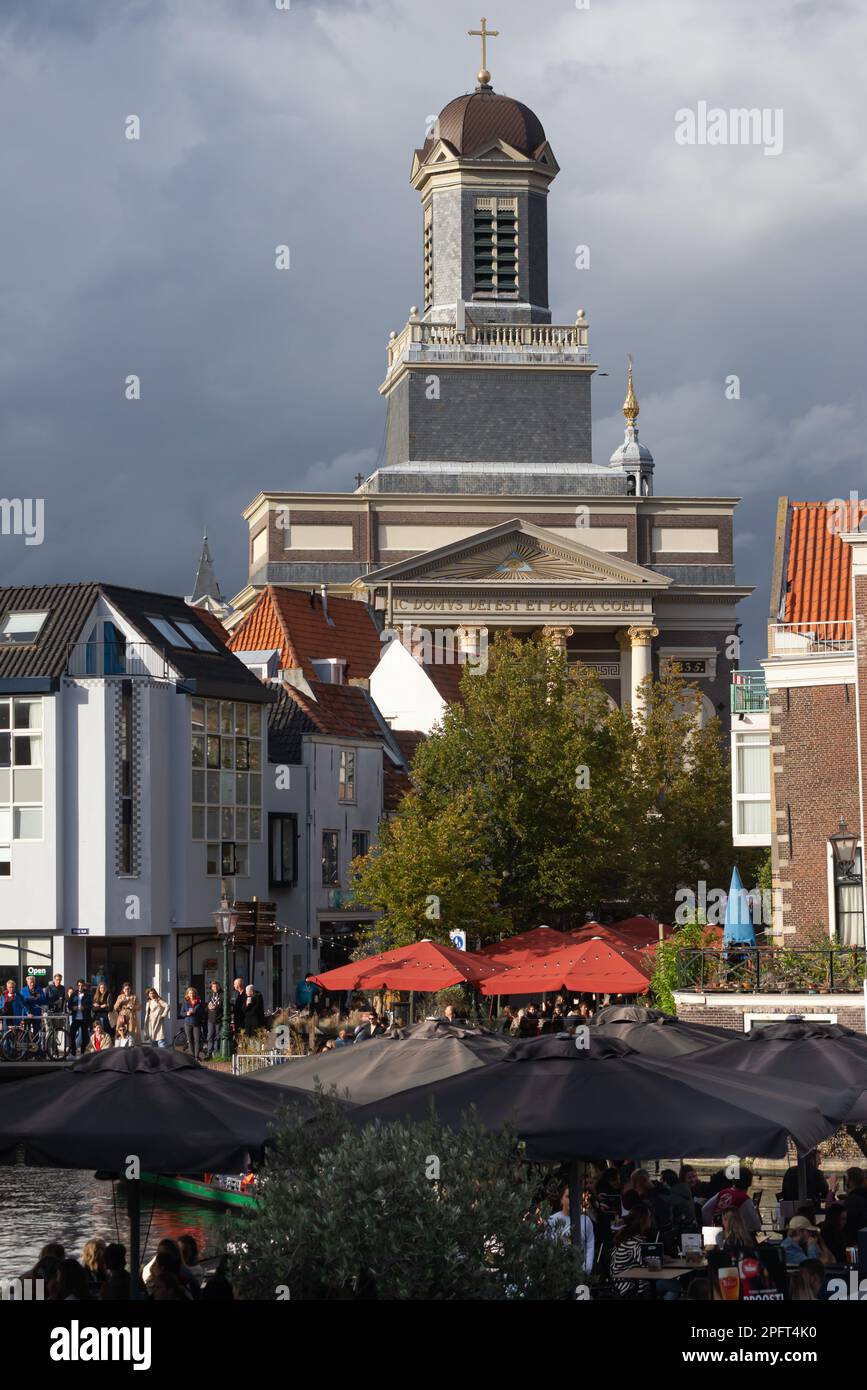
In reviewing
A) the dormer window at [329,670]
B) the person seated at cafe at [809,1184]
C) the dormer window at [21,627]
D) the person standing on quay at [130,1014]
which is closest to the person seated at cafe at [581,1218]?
the person seated at cafe at [809,1184]

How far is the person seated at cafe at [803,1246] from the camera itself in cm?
1830

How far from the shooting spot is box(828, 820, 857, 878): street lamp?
38.8 meters

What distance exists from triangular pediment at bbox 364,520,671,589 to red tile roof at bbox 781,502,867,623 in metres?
44.0

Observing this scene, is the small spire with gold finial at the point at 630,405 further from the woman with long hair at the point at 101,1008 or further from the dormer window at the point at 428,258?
the woman with long hair at the point at 101,1008

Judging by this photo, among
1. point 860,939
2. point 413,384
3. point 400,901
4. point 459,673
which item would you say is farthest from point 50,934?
point 413,384

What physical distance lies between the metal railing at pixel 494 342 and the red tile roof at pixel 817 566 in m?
54.9

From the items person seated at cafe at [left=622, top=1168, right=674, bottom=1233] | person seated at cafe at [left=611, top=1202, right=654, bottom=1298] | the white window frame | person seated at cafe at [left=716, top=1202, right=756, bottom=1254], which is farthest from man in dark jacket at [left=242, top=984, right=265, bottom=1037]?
person seated at cafe at [left=716, top=1202, right=756, bottom=1254]

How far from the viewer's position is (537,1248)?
11.7 metres

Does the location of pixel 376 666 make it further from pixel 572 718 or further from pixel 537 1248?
pixel 537 1248

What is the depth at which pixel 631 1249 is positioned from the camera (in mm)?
19578

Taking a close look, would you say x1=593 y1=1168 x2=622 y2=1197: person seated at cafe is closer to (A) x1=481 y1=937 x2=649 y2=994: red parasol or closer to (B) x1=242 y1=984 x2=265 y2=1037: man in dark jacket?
(A) x1=481 y1=937 x2=649 y2=994: red parasol

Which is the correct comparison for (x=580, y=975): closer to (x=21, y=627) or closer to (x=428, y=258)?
(x=21, y=627)

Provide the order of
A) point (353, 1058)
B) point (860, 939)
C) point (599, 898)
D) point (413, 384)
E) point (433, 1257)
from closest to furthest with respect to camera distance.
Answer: point (433, 1257) → point (353, 1058) → point (860, 939) → point (599, 898) → point (413, 384)

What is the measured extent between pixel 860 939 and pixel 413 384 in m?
65.0
